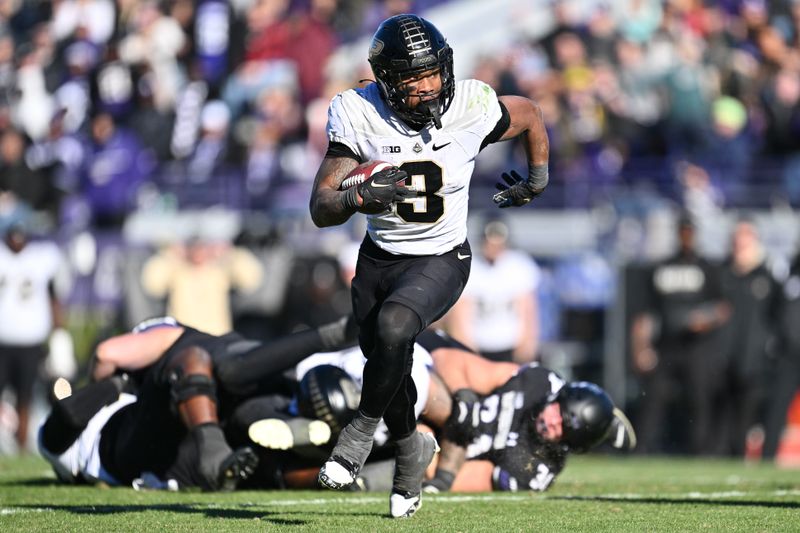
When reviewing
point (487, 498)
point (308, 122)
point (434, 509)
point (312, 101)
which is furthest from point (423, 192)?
point (312, 101)

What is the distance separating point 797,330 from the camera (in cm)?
1172

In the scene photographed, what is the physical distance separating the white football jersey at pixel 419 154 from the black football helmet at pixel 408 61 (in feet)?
0.25

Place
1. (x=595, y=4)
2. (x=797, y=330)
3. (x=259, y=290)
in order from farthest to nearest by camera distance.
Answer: (x=595, y=4) < (x=259, y=290) < (x=797, y=330)

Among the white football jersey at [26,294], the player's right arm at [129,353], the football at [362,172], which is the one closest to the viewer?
the football at [362,172]

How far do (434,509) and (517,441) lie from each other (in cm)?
134

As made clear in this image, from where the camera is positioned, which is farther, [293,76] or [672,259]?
[293,76]

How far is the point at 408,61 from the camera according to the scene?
225 inches

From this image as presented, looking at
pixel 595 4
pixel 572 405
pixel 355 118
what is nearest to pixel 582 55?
pixel 595 4

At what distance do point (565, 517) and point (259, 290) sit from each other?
7225mm

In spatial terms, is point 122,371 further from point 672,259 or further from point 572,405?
point 672,259

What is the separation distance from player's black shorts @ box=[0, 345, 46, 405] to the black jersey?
18.1 feet

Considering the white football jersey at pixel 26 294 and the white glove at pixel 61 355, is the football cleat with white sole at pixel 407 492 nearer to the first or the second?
the white glove at pixel 61 355

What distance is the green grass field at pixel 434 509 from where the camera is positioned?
569 centimetres

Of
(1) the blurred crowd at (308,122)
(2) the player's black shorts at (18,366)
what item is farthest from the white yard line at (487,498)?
(2) the player's black shorts at (18,366)
